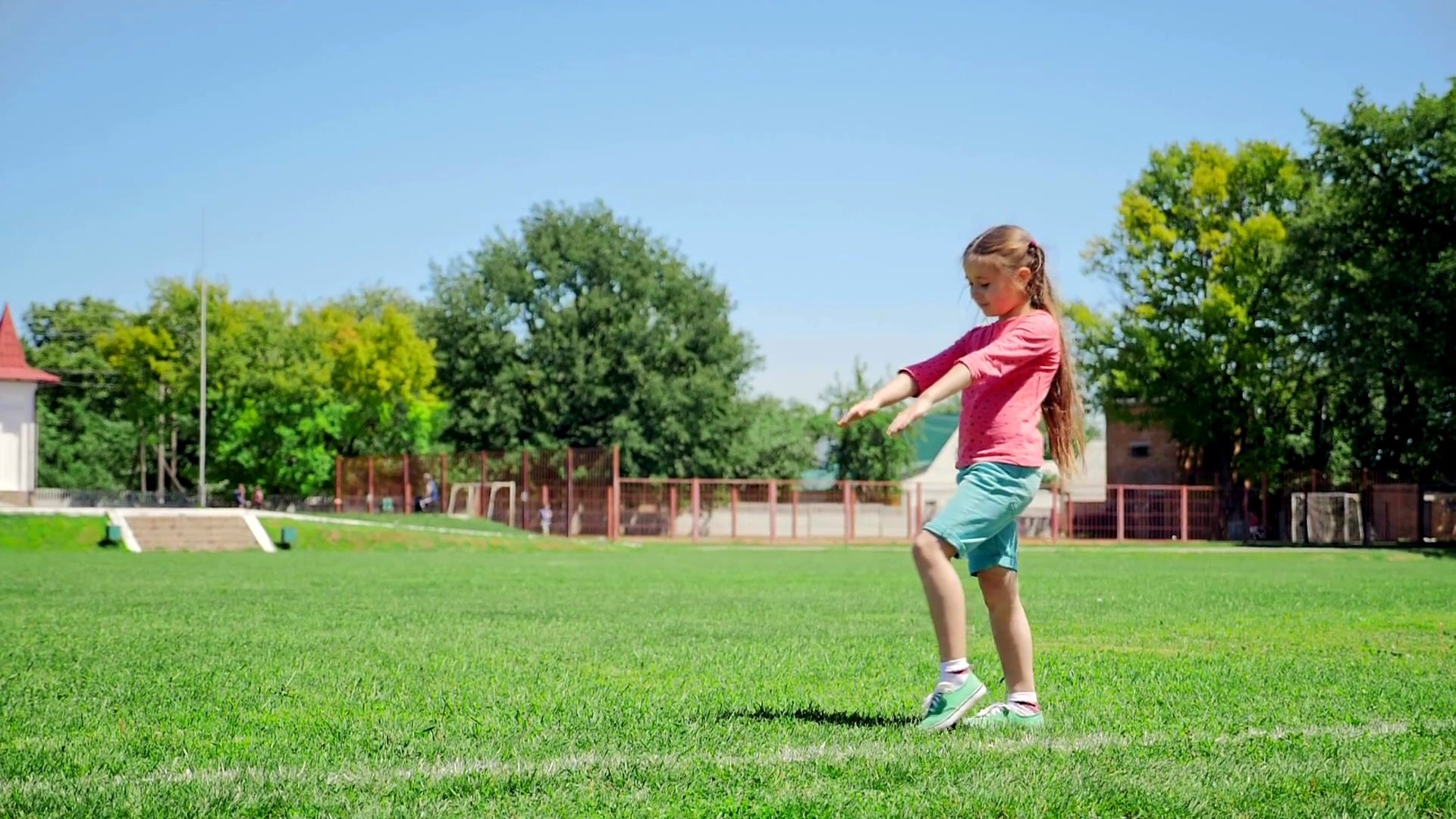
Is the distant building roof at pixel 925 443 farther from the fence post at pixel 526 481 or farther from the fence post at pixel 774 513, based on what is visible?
the fence post at pixel 526 481

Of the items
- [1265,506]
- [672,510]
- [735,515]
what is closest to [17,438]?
[672,510]

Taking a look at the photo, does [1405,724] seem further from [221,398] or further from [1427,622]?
[221,398]

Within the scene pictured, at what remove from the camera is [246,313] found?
5978cm

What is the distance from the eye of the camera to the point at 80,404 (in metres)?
80.9

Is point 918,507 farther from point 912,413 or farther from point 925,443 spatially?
Result: point 912,413

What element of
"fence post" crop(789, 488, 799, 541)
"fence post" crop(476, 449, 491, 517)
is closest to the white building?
"fence post" crop(476, 449, 491, 517)

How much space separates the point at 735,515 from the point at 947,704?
40.9 meters

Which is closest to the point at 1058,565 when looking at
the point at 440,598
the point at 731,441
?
the point at 440,598

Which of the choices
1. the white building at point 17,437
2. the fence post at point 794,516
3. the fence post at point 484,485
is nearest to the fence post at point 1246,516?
the fence post at point 794,516

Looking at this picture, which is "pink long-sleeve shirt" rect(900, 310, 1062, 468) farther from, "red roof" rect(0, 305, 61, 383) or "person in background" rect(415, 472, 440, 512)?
"red roof" rect(0, 305, 61, 383)

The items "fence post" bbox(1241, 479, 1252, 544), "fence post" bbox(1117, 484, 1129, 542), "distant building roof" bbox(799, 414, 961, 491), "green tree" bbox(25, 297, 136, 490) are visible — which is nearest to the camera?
"fence post" bbox(1117, 484, 1129, 542)

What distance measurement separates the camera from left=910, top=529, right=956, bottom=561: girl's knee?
540 cm

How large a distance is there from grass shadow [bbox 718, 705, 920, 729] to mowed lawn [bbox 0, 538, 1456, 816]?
28mm

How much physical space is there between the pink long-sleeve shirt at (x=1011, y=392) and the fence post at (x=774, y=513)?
132 feet
